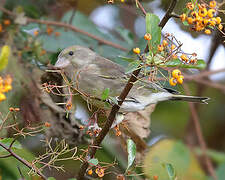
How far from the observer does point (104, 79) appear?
105 inches

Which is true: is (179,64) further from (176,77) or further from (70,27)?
(70,27)

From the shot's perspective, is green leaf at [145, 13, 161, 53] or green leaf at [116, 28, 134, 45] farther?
green leaf at [116, 28, 134, 45]

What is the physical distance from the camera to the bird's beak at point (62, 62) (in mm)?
2570

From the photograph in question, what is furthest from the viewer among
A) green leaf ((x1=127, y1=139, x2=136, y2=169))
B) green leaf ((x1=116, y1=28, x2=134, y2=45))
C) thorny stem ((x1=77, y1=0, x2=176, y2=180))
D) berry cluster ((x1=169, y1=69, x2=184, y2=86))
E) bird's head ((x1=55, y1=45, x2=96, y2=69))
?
green leaf ((x1=116, y1=28, x2=134, y2=45))

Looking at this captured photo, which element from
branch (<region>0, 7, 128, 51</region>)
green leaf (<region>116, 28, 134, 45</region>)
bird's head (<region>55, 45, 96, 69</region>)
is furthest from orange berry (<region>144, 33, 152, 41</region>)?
green leaf (<region>116, 28, 134, 45</region>)

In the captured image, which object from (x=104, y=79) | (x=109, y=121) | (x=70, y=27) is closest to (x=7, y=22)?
(x=70, y=27)

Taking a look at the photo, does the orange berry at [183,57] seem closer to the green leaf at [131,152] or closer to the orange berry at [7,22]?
the green leaf at [131,152]

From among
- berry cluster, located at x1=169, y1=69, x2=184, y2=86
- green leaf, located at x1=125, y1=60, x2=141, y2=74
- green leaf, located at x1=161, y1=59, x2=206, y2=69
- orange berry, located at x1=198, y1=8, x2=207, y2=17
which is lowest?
green leaf, located at x1=125, y1=60, x2=141, y2=74


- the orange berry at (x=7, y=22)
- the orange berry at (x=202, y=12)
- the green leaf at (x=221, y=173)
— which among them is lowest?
the green leaf at (x=221, y=173)

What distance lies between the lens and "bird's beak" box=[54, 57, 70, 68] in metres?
2.57

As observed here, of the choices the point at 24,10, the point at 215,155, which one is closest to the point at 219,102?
the point at 215,155

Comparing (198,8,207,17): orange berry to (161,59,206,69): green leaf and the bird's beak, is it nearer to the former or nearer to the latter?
(161,59,206,69): green leaf

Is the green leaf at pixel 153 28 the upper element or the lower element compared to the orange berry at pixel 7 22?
upper

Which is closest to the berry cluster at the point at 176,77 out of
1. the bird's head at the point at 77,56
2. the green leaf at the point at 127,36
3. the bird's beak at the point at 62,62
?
the bird's beak at the point at 62,62
